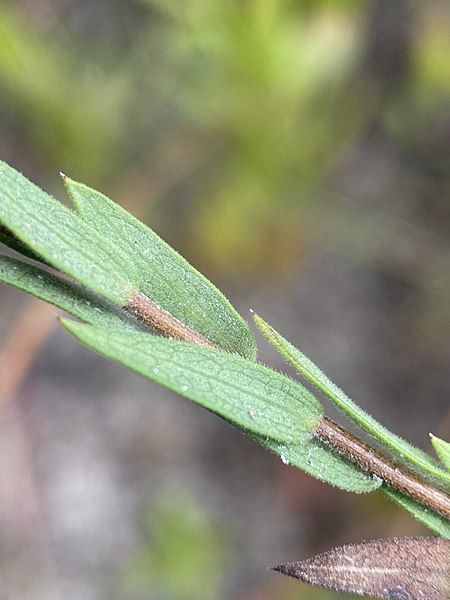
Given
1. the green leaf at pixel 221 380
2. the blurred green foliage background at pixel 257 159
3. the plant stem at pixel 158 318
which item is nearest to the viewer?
the green leaf at pixel 221 380

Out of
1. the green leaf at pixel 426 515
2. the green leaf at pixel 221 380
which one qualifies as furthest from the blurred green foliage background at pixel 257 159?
the green leaf at pixel 221 380

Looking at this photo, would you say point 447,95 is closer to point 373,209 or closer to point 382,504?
point 373,209

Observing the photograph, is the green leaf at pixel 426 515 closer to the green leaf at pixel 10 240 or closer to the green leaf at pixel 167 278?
the green leaf at pixel 167 278

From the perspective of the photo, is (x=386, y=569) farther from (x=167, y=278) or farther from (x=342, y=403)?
(x=167, y=278)

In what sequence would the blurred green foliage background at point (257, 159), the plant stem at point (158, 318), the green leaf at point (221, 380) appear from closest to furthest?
the green leaf at point (221, 380) < the plant stem at point (158, 318) < the blurred green foliage background at point (257, 159)

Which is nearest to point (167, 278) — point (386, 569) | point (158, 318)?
point (158, 318)

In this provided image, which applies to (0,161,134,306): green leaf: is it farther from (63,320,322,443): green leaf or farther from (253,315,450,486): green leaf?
(253,315,450,486): green leaf

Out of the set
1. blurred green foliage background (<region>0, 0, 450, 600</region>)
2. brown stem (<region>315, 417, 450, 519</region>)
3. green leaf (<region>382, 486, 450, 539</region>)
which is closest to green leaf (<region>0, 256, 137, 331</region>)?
brown stem (<region>315, 417, 450, 519</region>)
